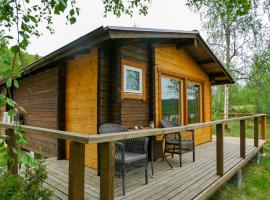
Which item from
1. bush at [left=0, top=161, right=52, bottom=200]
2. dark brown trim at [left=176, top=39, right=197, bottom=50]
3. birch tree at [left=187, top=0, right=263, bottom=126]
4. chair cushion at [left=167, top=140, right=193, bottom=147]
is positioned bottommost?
bush at [left=0, top=161, right=52, bottom=200]

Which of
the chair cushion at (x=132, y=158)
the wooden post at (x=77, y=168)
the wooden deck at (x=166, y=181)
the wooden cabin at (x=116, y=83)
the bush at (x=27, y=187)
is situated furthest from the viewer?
the wooden cabin at (x=116, y=83)

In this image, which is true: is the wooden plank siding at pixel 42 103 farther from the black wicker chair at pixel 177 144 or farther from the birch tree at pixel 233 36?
the birch tree at pixel 233 36

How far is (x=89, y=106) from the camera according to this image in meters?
4.17

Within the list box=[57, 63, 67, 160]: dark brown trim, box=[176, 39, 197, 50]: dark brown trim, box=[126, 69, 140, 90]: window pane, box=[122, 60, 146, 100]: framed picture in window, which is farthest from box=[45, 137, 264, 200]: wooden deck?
box=[176, 39, 197, 50]: dark brown trim

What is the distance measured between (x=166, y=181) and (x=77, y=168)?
74.3 inches

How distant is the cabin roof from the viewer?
11.1ft

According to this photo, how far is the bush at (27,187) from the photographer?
2264 mm

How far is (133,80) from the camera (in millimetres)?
4406

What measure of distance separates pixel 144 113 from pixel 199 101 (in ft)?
9.52

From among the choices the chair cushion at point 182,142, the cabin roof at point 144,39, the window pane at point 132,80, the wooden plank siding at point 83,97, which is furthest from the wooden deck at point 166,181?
the cabin roof at point 144,39

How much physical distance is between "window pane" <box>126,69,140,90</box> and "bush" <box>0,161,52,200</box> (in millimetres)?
2257

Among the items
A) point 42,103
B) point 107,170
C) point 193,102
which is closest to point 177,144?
point 193,102

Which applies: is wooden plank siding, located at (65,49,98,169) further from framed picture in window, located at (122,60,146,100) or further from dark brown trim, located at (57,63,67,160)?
framed picture in window, located at (122,60,146,100)

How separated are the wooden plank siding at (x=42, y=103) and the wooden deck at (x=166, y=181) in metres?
0.98
